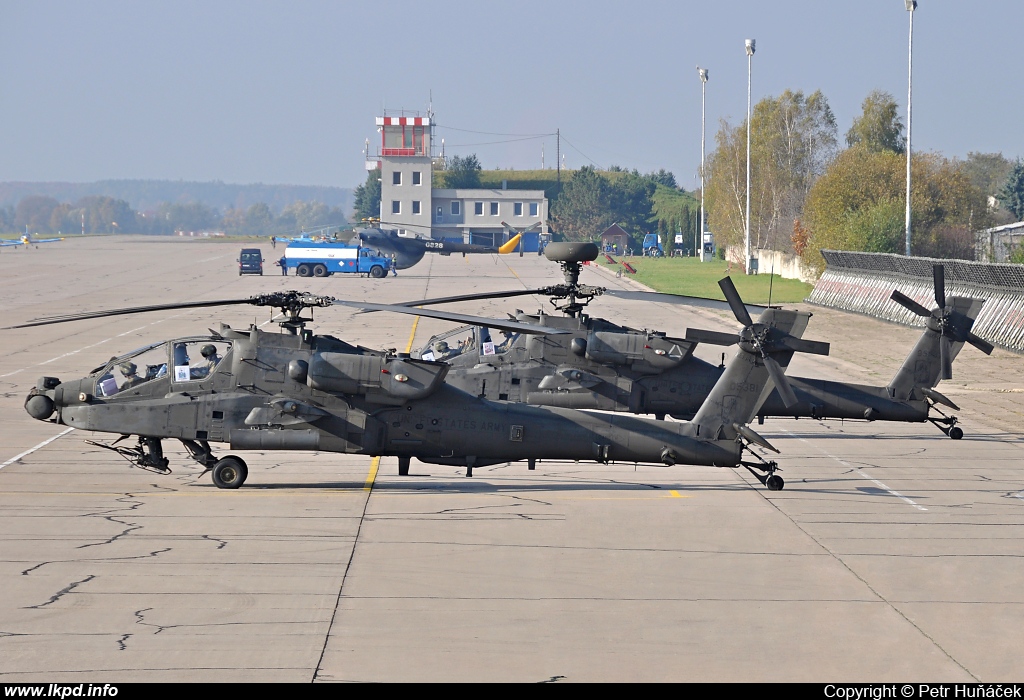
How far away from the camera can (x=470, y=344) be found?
2173 centimetres

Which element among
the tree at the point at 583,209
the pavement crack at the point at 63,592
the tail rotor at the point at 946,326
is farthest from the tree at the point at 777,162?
the pavement crack at the point at 63,592

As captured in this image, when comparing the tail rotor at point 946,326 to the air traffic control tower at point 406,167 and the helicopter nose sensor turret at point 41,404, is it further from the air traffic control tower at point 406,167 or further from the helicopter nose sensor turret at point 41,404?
the air traffic control tower at point 406,167

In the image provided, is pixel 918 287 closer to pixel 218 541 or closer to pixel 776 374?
pixel 776 374

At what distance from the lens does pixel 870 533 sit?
1577 cm

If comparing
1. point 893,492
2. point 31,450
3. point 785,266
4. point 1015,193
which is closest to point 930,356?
point 893,492

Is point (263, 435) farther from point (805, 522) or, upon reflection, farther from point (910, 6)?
point (910, 6)

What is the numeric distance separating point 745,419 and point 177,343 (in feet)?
29.5

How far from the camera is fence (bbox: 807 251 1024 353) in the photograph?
40438mm

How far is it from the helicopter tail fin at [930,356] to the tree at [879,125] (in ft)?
275

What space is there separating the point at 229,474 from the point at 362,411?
2305 millimetres

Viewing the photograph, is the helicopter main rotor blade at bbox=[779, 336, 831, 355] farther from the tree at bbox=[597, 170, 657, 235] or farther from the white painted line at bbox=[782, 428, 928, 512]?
the tree at bbox=[597, 170, 657, 235]

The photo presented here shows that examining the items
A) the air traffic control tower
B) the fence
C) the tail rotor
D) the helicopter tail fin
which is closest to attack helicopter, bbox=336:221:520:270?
the fence

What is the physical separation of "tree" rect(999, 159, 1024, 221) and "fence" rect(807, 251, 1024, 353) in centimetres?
3276
